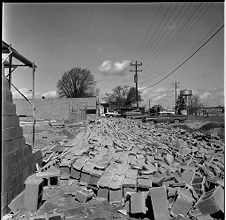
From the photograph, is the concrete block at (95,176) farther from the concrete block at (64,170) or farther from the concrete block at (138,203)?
the concrete block at (138,203)

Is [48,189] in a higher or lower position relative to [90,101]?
lower

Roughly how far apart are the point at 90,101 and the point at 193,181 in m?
37.6

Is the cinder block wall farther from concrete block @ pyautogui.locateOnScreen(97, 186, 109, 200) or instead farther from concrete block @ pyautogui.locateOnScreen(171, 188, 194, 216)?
concrete block @ pyautogui.locateOnScreen(171, 188, 194, 216)

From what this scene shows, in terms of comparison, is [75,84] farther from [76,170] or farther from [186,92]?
[76,170]

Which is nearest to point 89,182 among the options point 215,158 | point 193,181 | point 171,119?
point 193,181

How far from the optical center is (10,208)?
14.2 ft

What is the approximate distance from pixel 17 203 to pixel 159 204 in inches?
101

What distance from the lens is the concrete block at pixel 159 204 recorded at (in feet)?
13.3

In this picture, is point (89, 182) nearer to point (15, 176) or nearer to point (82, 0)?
point (15, 176)

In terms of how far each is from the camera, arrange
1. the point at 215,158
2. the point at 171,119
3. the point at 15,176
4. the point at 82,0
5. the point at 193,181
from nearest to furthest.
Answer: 1. the point at 82,0
2. the point at 15,176
3. the point at 193,181
4. the point at 215,158
5. the point at 171,119

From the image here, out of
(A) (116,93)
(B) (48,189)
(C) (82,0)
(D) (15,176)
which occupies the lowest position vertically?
(B) (48,189)

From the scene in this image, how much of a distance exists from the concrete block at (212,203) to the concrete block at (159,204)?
0.56 m

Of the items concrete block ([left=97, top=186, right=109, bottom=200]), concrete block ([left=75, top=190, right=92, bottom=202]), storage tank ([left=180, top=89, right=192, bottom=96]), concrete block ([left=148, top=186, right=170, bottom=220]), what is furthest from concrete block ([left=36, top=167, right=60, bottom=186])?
storage tank ([left=180, top=89, right=192, bottom=96])

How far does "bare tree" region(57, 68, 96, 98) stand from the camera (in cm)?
5716
